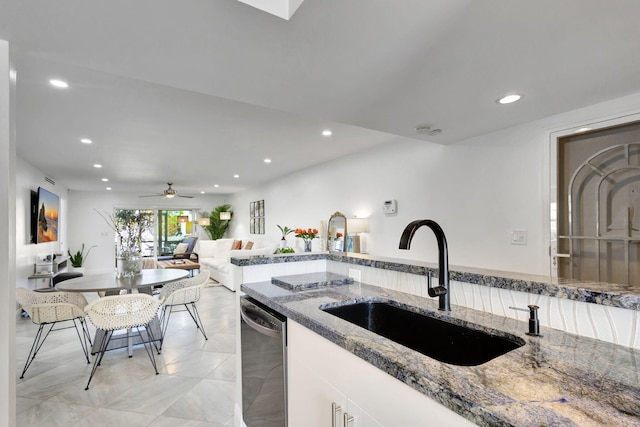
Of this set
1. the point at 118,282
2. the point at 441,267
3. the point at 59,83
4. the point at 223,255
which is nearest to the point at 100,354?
the point at 118,282

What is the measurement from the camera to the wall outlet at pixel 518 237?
2.80 m

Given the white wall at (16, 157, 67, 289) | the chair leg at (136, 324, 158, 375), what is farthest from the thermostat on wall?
the white wall at (16, 157, 67, 289)

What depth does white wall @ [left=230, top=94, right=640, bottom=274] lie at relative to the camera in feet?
8.80

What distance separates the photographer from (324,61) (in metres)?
1.66

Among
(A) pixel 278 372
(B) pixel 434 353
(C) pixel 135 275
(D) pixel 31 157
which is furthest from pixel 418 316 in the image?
(D) pixel 31 157

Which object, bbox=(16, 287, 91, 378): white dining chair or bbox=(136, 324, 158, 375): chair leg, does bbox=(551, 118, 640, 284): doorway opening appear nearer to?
bbox=(136, 324, 158, 375): chair leg

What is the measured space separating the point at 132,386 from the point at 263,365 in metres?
1.67

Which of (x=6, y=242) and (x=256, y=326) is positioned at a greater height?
(x=6, y=242)

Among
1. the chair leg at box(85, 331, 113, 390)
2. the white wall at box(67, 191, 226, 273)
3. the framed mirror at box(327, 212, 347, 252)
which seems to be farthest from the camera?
the white wall at box(67, 191, 226, 273)

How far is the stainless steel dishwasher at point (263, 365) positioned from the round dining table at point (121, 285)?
5.96 ft

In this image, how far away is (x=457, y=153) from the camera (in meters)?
3.34

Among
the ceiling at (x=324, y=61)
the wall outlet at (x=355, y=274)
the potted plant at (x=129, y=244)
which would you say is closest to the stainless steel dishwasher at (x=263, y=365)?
the wall outlet at (x=355, y=274)

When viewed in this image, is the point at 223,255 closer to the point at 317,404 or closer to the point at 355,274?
the point at 355,274

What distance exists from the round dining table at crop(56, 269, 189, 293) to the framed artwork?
4243mm
